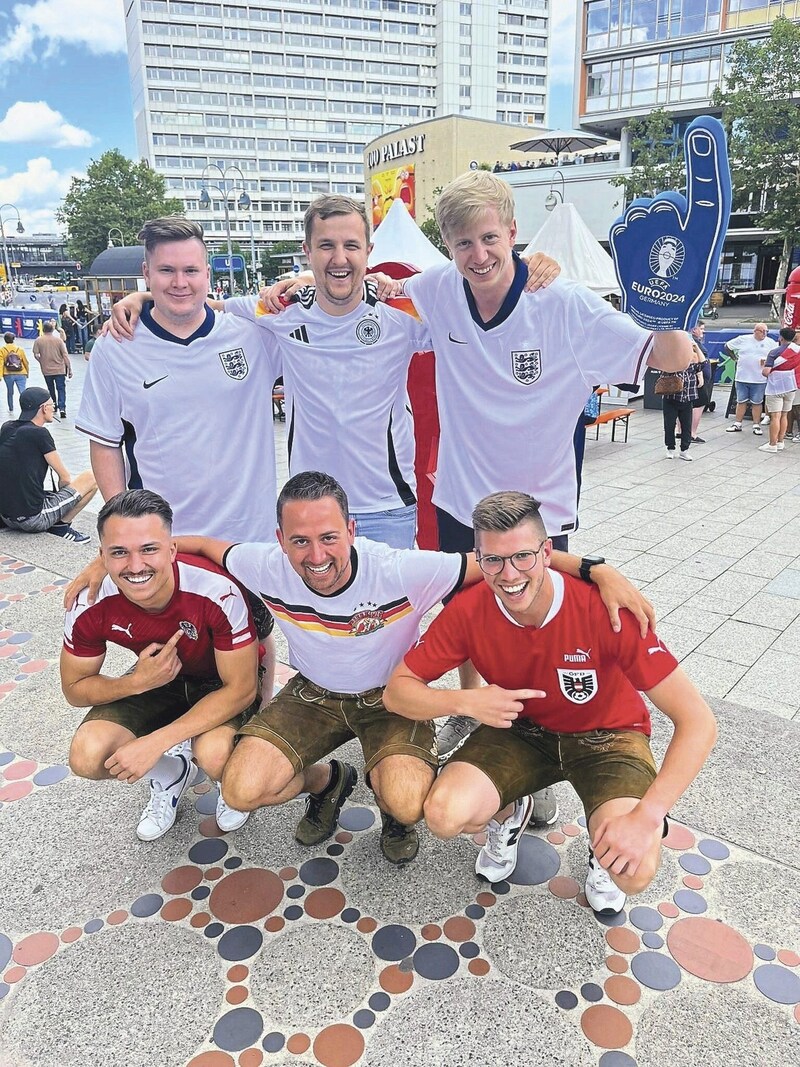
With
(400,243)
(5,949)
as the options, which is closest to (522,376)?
(5,949)

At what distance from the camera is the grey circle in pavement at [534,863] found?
2715 millimetres

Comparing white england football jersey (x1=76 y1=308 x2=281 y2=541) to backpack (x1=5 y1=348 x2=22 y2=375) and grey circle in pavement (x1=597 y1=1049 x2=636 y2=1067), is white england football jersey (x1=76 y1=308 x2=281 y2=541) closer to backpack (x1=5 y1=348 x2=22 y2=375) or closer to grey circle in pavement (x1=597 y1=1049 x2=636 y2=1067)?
grey circle in pavement (x1=597 y1=1049 x2=636 y2=1067)

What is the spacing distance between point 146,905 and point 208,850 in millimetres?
329

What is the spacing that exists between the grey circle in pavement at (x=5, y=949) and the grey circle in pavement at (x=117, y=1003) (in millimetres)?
129

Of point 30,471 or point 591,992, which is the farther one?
point 30,471

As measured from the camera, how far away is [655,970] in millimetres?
2297

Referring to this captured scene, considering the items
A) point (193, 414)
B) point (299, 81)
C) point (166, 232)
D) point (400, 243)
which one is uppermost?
point (299, 81)

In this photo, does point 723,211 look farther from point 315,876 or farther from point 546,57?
point 546,57

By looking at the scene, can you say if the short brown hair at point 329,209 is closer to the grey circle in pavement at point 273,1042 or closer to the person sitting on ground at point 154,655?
the person sitting on ground at point 154,655

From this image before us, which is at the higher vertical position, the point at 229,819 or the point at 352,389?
the point at 352,389

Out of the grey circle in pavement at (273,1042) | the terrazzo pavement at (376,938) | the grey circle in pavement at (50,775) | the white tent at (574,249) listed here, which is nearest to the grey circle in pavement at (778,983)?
the terrazzo pavement at (376,938)

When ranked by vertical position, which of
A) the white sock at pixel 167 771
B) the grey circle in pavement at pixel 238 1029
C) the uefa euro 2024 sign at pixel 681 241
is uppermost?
the uefa euro 2024 sign at pixel 681 241

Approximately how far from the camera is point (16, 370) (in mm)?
14422

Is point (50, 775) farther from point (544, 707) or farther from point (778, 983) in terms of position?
point (778, 983)
